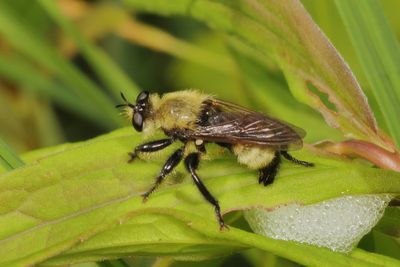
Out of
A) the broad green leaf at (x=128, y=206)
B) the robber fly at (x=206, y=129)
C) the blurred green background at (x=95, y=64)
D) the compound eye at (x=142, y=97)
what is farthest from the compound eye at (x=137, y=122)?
the blurred green background at (x=95, y=64)

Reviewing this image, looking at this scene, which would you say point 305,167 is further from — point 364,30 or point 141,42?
point 141,42

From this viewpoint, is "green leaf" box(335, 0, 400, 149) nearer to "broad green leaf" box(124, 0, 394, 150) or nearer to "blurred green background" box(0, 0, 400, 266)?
"broad green leaf" box(124, 0, 394, 150)

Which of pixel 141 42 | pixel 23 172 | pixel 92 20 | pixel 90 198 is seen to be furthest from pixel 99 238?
pixel 92 20

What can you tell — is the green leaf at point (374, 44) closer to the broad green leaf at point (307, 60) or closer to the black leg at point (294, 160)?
the broad green leaf at point (307, 60)

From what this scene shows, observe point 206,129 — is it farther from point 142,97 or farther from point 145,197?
point 145,197

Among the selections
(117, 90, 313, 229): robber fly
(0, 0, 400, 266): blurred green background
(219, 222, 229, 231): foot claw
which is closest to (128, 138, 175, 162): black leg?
(117, 90, 313, 229): robber fly

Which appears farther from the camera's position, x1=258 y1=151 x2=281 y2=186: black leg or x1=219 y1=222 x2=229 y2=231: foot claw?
x1=258 y1=151 x2=281 y2=186: black leg
